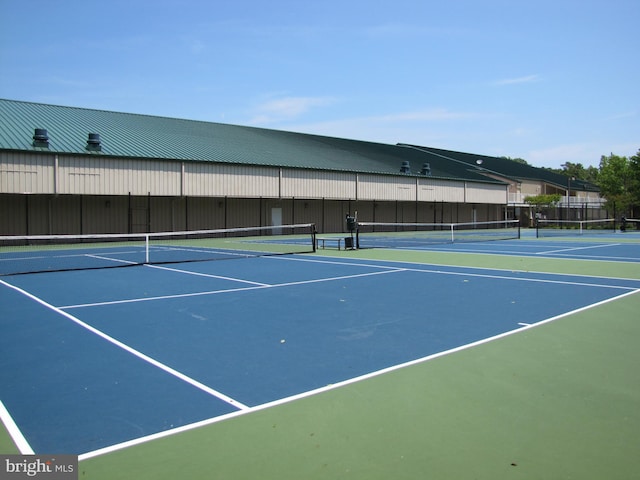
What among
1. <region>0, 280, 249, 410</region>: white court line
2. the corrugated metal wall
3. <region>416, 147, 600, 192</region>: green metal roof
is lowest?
<region>0, 280, 249, 410</region>: white court line

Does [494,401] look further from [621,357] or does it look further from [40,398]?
[40,398]

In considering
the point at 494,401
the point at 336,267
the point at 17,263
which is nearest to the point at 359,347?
the point at 494,401

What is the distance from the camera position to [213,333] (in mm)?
6871

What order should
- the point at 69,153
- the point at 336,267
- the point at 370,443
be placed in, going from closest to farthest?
the point at 370,443 → the point at 336,267 → the point at 69,153

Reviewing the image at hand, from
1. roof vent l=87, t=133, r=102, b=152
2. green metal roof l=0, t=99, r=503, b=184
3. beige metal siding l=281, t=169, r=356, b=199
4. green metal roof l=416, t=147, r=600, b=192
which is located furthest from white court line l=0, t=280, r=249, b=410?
green metal roof l=416, t=147, r=600, b=192

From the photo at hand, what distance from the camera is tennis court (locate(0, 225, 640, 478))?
4.09m

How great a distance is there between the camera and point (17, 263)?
56.2 ft

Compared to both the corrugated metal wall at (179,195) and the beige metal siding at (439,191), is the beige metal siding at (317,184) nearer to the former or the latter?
the corrugated metal wall at (179,195)

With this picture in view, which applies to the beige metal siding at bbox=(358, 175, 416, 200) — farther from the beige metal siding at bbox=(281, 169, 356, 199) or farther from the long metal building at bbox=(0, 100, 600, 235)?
the beige metal siding at bbox=(281, 169, 356, 199)

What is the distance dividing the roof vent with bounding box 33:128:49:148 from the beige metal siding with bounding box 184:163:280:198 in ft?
24.3

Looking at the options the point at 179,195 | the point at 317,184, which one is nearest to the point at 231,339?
the point at 179,195

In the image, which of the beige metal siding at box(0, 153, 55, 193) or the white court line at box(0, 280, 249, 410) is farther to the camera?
the beige metal siding at box(0, 153, 55, 193)

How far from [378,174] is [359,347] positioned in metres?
36.8

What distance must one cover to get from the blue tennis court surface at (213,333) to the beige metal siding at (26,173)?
1466 cm
